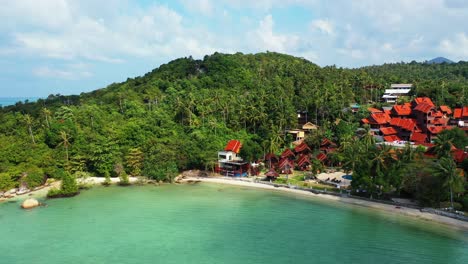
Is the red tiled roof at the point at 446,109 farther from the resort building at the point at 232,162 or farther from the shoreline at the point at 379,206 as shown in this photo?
the resort building at the point at 232,162

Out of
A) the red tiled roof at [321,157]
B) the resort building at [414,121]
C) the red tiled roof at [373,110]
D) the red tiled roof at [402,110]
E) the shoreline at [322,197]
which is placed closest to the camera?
the shoreline at [322,197]

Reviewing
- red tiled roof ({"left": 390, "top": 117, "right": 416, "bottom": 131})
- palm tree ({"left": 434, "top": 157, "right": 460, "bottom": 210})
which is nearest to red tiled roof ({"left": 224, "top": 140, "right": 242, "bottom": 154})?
red tiled roof ({"left": 390, "top": 117, "right": 416, "bottom": 131})

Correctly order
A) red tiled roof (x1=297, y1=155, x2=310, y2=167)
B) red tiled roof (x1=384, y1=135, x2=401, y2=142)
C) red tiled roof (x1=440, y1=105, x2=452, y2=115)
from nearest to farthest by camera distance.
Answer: red tiled roof (x1=297, y1=155, x2=310, y2=167), red tiled roof (x1=384, y1=135, x2=401, y2=142), red tiled roof (x1=440, y1=105, x2=452, y2=115)

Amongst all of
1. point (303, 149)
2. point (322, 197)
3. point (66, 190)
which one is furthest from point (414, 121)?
point (66, 190)

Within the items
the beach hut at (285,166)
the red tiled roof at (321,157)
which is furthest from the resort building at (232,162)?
the red tiled roof at (321,157)

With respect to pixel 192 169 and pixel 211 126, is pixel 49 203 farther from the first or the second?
pixel 211 126

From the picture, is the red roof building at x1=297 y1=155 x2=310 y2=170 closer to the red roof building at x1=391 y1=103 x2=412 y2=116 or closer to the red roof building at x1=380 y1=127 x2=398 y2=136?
the red roof building at x1=380 y1=127 x2=398 y2=136
